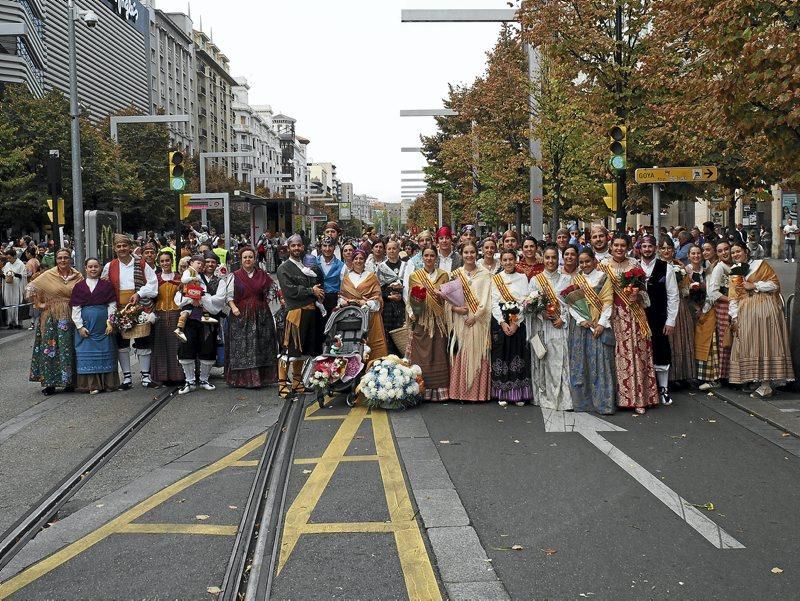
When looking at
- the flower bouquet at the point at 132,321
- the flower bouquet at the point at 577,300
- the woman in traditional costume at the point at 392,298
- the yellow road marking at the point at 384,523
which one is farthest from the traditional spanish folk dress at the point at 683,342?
the flower bouquet at the point at 132,321

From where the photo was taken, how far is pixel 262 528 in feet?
19.6

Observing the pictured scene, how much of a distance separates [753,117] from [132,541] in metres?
7.33

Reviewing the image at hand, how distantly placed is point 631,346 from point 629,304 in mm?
452

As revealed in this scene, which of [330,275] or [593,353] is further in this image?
[330,275]

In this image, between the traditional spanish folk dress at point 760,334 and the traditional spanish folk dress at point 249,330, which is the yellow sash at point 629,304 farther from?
the traditional spanish folk dress at point 249,330

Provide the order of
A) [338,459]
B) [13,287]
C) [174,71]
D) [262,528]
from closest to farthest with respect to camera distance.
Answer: [262,528] → [338,459] → [13,287] → [174,71]

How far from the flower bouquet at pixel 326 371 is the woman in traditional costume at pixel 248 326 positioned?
1521 mm

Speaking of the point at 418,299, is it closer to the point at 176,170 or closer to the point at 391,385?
the point at 391,385

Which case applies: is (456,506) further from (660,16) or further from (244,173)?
(244,173)

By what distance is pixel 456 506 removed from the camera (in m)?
6.38

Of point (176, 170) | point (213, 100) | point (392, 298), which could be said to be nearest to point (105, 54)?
point (213, 100)

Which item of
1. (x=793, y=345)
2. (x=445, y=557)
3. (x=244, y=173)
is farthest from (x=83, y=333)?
(x=244, y=173)

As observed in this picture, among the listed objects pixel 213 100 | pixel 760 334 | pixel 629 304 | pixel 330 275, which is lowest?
pixel 760 334

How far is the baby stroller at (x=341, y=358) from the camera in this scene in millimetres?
10234
